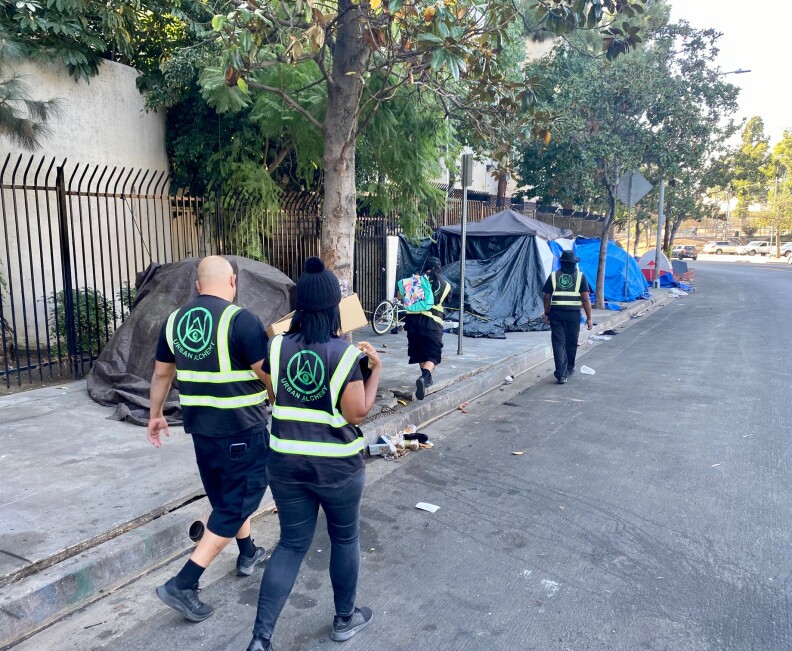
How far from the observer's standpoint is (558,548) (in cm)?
414

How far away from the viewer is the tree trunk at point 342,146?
6586 millimetres

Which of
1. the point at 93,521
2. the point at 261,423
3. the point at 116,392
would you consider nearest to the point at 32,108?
the point at 116,392

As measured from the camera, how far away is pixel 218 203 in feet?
31.1

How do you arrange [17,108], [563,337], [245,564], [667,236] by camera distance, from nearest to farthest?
[245,564] → [17,108] → [563,337] → [667,236]

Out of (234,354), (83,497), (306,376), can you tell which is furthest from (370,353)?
(83,497)

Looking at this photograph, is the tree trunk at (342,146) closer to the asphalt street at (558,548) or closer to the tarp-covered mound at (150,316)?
the tarp-covered mound at (150,316)

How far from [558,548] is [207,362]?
248cm

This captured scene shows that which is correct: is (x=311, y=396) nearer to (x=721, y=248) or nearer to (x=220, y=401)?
(x=220, y=401)

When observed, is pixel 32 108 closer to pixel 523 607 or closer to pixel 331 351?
pixel 331 351

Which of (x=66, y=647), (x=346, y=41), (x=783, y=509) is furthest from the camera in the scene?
(x=346, y=41)

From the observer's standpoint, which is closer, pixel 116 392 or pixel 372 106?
pixel 116 392

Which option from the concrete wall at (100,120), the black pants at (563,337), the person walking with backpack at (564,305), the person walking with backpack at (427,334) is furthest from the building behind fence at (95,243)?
the black pants at (563,337)

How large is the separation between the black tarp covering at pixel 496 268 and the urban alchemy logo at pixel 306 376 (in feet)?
34.0

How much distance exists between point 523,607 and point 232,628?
1512mm
